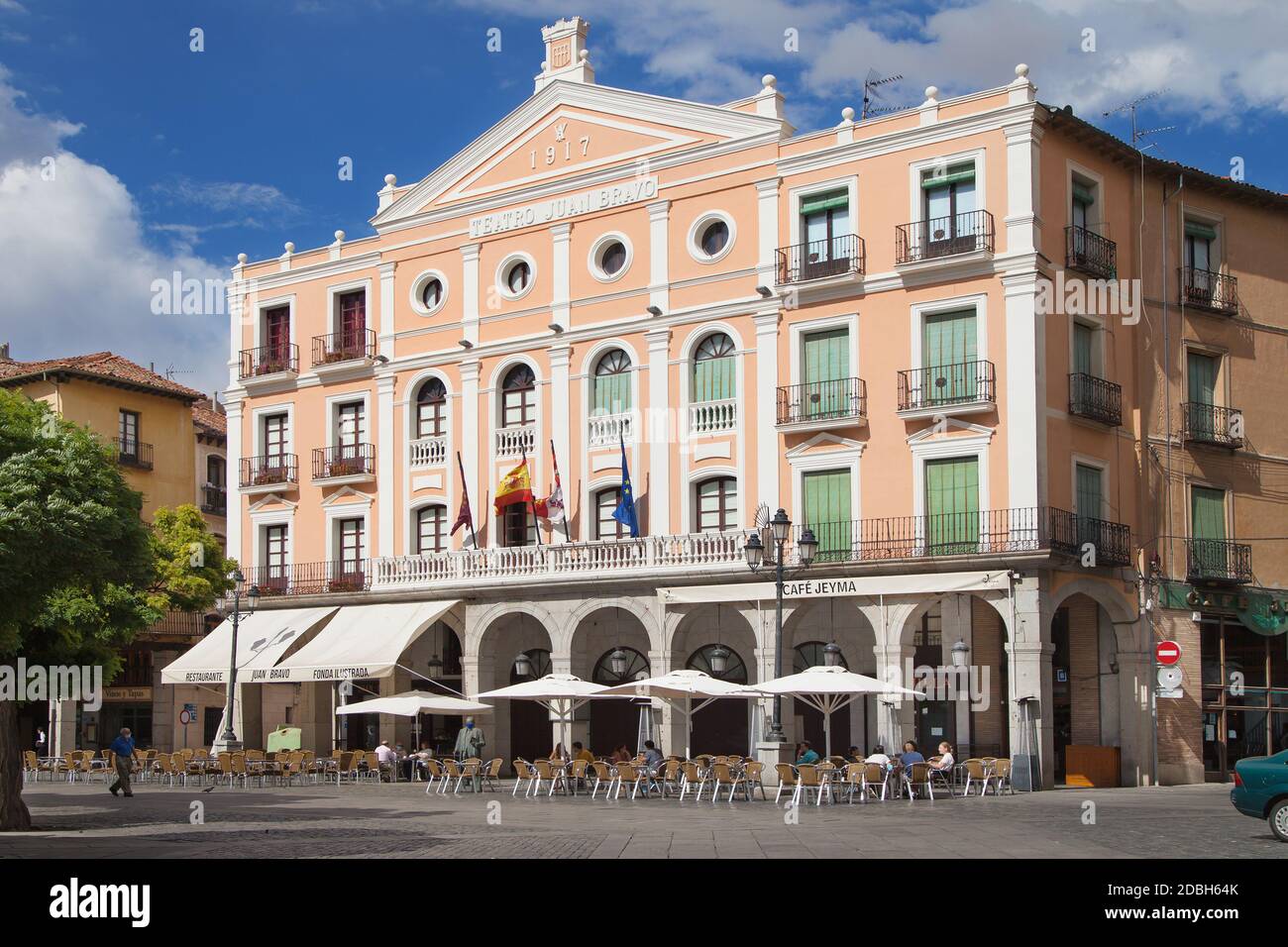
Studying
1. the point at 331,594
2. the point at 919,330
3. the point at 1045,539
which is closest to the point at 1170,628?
the point at 1045,539

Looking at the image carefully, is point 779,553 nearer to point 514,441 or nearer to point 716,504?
point 716,504

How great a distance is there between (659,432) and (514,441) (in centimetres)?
449

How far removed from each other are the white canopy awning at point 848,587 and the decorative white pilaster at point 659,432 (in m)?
2.15

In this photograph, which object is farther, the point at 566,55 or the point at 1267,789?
the point at 566,55

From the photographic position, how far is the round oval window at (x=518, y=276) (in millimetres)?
42250

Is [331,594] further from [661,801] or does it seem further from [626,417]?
[661,801]

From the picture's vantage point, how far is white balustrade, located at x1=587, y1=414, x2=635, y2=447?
39.6 m

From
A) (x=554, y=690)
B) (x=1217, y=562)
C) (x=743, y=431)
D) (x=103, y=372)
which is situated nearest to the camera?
(x=554, y=690)

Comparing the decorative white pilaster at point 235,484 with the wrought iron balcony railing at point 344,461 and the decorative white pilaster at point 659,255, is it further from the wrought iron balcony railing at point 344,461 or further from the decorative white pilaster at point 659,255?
the decorative white pilaster at point 659,255

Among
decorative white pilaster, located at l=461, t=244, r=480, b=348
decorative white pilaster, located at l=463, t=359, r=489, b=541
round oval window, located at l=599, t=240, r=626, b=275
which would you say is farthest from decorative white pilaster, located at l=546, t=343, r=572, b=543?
decorative white pilaster, located at l=461, t=244, r=480, b=348

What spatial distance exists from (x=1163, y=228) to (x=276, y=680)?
23692 mm

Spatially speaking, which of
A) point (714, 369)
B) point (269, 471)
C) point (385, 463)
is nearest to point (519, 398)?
point (385, 463)

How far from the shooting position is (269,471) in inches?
1816

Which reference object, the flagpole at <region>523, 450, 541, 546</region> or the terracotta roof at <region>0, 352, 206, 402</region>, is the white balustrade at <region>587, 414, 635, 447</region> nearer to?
the flagpole at <region>523, 450, 541, 546</region>
